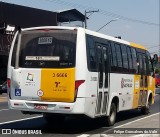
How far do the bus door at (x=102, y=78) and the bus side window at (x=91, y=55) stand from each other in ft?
1.00

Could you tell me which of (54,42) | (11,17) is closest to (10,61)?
(54,42)

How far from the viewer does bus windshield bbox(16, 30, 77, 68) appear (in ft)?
39.9

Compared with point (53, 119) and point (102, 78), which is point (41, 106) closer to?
point (102, 78)

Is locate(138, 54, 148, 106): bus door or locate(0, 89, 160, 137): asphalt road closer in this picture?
locate(0, 89, 160, 137): asphalt road

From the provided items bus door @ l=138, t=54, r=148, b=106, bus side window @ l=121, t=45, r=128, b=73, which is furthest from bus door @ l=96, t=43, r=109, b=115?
bus door @ l=138, t=54, r=148, b=106

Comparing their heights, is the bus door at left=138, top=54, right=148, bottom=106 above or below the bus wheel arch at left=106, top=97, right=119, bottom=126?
above

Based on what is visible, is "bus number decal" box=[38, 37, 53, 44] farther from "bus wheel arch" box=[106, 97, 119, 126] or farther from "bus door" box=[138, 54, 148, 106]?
"bus door" box=[138, 54, 148, 106]

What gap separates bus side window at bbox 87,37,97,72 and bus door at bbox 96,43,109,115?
303mm

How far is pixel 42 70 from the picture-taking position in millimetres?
12297

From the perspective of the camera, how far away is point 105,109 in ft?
44.7

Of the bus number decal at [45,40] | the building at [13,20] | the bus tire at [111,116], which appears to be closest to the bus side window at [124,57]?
the bus tire at [111,116]

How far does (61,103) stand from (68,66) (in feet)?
3.36

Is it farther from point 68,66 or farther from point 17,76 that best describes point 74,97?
point 17,76

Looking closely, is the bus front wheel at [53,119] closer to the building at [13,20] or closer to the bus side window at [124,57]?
the bus side window at [124,57]
